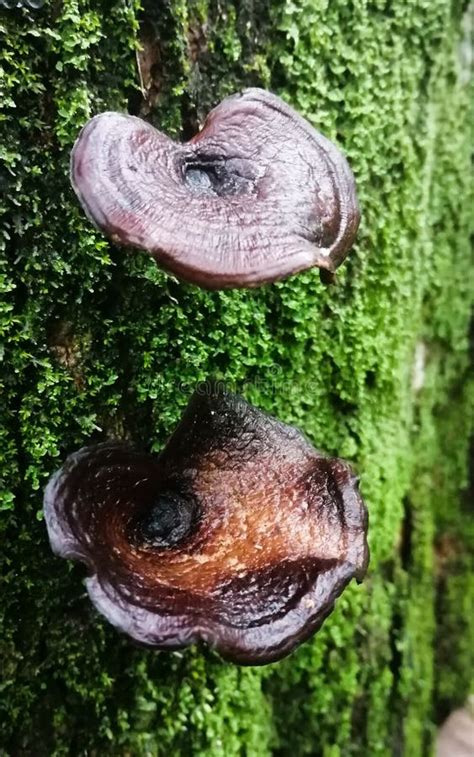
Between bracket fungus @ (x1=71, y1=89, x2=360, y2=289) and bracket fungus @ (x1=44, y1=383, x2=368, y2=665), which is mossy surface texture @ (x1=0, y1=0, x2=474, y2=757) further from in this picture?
bracket fungus @ (x1=71, y1=89, x2=360, y2=289)

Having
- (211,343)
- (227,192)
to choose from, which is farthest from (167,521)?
(227,192)

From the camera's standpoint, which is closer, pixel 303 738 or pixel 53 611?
pixel 53 611

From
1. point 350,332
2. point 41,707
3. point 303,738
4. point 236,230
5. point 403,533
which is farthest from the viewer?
point 403,533

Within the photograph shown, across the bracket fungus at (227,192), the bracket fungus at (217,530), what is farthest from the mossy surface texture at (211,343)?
the bracket fungus at (227,192)

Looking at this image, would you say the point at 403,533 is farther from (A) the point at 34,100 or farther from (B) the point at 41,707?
(A) the point at 34,100

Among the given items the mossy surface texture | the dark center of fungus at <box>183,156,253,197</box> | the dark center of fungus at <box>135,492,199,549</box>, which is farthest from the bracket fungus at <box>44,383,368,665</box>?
the dark center of fungus at <box>183,156,253,197</box>

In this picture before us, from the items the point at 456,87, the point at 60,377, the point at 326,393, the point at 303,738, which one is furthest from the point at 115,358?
the point at 456,87

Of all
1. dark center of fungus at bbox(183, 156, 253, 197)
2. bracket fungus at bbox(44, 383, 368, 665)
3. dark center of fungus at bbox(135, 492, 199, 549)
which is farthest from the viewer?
dark center of fungus at bbox(135, 492, 199, 549)

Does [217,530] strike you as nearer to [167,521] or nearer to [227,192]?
[167,521]
